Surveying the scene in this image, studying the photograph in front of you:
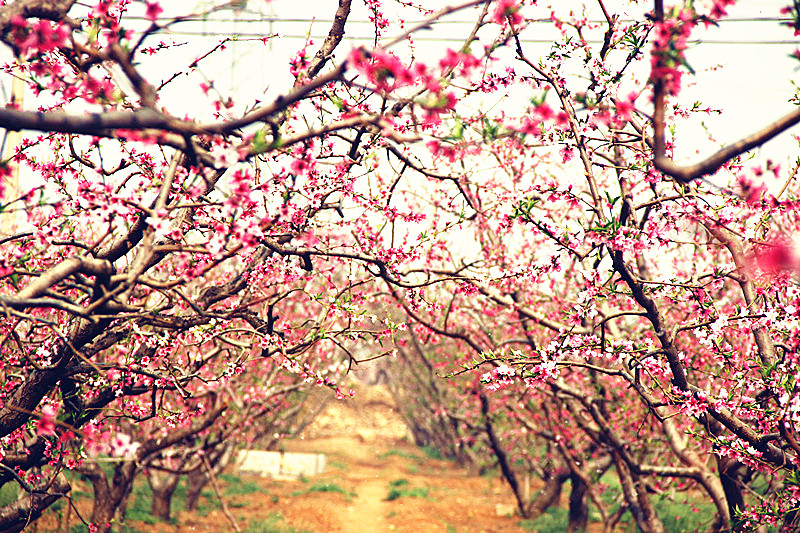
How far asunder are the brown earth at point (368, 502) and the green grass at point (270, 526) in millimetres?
21

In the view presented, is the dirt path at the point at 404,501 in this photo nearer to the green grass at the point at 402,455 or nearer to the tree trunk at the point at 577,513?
the green grass at the point at 402,455

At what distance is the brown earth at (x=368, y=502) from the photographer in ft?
41.5

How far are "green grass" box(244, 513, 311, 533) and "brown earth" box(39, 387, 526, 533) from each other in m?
0.02

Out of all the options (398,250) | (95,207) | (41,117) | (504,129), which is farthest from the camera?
(398,250)

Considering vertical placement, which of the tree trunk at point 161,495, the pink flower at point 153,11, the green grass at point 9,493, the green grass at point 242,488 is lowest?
the green grass at point 242,488

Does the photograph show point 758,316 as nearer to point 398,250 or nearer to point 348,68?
point 398,250

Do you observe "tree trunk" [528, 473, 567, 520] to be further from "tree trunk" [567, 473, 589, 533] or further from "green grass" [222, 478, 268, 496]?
"green grass" [222, 478, 268, 496]

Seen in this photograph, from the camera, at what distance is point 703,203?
4.53 metres

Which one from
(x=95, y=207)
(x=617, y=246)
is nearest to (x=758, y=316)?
(x=617, y=246)

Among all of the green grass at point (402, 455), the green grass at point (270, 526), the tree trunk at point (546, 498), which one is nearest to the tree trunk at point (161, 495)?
the green grass at point (270, 526)

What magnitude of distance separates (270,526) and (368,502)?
4017mm

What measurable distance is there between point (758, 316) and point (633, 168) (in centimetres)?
144

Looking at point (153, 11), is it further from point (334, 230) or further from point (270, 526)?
point (270, 526)

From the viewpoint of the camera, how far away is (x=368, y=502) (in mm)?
15633
